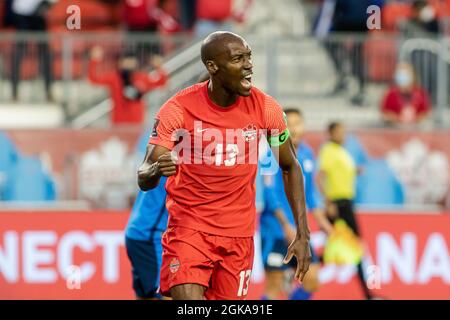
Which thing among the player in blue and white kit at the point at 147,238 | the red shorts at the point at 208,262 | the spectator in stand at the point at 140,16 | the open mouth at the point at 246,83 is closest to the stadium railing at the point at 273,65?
the spectator in stand at the point at 140,16

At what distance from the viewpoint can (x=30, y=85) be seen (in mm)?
16734

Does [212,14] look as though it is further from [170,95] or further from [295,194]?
[295,194]

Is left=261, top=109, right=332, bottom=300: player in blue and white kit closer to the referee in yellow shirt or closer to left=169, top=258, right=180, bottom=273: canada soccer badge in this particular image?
the referee in yellow shirt

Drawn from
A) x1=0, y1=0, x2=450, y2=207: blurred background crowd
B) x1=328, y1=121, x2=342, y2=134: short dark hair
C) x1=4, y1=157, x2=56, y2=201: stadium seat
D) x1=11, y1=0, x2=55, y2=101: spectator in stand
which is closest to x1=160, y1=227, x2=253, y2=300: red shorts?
x1=328, y1=121, x2=342, y2=134: short dark hair

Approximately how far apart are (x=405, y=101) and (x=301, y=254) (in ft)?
29.1

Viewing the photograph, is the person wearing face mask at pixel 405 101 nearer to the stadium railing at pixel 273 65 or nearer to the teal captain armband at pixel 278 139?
the stadium railing at pixel 273 65

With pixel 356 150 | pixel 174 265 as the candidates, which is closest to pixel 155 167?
pixel 174 265

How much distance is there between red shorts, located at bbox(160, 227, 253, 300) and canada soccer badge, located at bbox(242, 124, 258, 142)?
2.26 ft

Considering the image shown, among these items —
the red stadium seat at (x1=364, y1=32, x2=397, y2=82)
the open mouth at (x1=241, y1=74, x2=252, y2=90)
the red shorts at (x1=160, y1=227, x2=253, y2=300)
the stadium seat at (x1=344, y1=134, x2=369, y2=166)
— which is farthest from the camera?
the red stadium seat at (x1=364, y1=32, x2=397, y2=82)

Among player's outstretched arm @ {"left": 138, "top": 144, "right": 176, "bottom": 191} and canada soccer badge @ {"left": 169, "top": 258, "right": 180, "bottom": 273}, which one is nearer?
player's outstretched arm @ {"left": 138, "top": 144, "right": 176, "bottom": 191}

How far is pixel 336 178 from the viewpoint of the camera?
48.4 feet

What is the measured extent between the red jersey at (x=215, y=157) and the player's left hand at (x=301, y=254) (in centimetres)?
36

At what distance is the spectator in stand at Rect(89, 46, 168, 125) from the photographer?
16.5 meters
